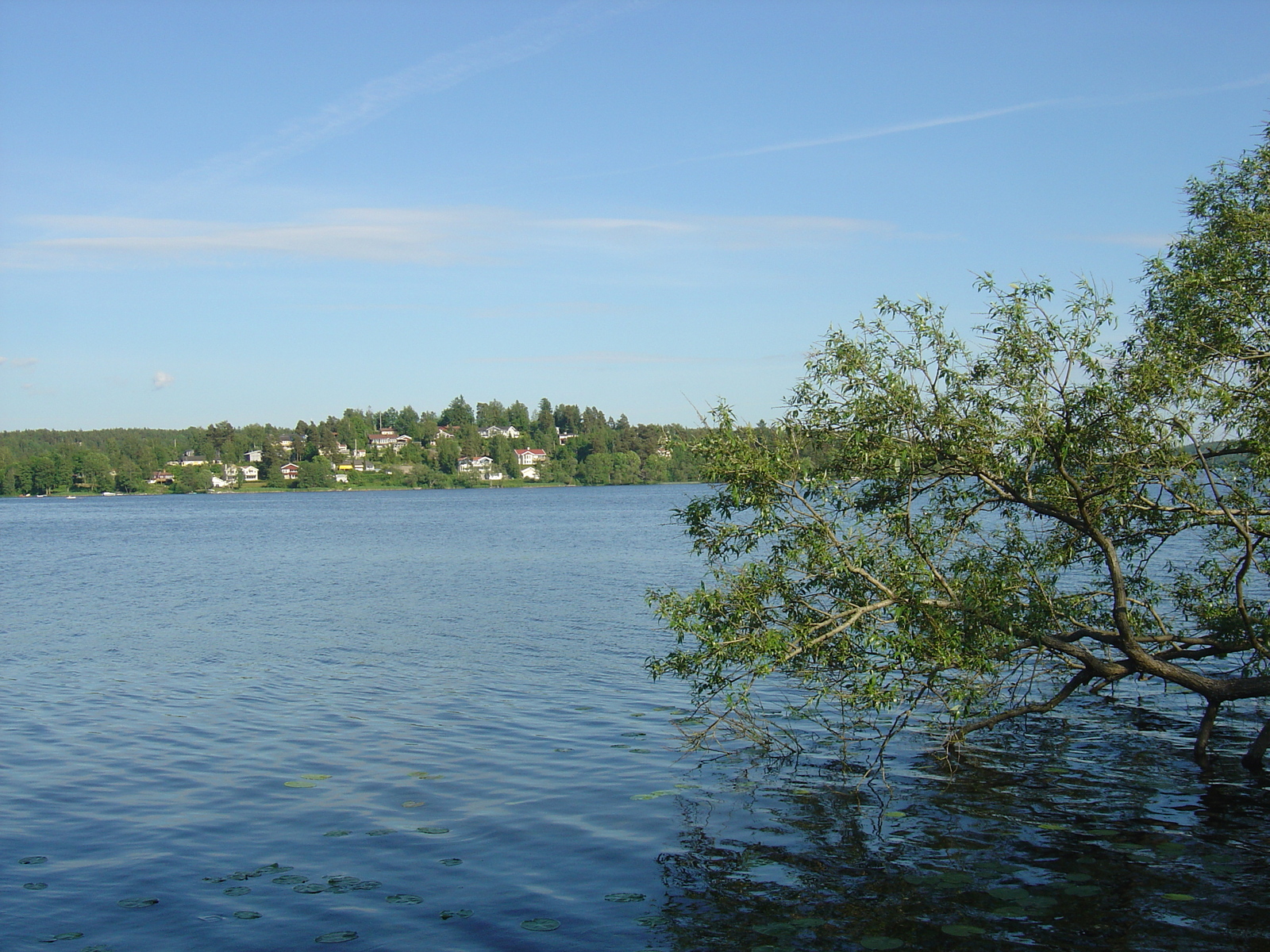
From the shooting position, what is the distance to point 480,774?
61.2ft

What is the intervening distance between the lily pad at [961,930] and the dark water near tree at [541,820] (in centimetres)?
3

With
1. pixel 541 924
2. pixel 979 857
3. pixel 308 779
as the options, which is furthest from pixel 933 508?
pixel 308 779

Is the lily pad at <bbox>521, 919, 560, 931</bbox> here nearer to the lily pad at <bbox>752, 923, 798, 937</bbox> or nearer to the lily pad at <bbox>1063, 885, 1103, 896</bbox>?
the lily pad at <bbox>752, 923, 798, 937</bbox>

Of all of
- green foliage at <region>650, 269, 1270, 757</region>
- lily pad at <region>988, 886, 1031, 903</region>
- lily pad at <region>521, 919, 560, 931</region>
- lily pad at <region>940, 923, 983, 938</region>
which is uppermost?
green foliage at <region>650, 269, 1270, 757</region>

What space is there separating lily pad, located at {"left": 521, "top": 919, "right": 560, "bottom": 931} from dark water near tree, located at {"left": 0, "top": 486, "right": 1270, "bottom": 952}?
0.07m

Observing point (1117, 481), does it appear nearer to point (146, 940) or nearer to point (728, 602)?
point (728, 602)

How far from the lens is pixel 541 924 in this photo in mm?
12258

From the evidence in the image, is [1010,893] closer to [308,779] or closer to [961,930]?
[961,930]

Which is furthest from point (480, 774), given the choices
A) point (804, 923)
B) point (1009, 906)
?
point (1009, 906)

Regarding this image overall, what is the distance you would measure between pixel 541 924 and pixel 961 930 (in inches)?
193

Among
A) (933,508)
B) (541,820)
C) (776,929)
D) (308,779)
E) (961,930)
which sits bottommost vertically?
(308,779)

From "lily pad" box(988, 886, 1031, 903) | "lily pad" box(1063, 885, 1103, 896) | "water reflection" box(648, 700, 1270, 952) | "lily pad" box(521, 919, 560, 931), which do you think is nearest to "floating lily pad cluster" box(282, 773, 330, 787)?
"water reflection" box(648, 700, 1270, 952)

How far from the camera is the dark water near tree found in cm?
1216

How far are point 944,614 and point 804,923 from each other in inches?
190
